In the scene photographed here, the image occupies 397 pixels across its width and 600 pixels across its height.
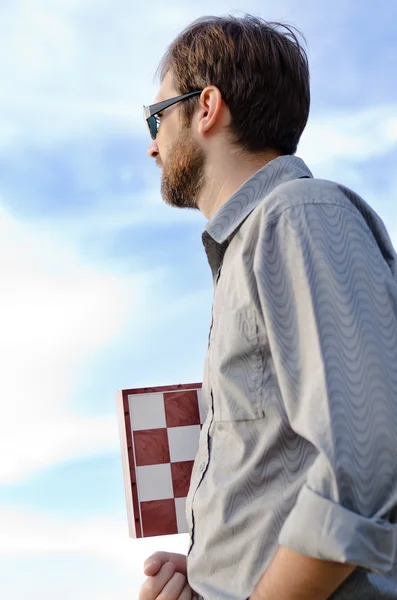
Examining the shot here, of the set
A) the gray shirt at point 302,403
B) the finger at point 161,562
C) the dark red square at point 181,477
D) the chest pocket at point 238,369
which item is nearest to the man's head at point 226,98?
the gray shirt at point 302,403

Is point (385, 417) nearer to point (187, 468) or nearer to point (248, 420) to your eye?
point (248, 420)

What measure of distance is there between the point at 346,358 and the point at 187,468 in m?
1.07

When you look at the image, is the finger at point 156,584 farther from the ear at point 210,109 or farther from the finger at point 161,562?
the ear at point 210,109

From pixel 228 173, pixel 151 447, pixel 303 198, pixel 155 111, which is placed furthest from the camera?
pixel 151 447

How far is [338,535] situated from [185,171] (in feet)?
3.41

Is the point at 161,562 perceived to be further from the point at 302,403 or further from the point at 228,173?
the point at 228,173

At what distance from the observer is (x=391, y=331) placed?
1.10 m

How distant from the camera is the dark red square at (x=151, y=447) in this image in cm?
196

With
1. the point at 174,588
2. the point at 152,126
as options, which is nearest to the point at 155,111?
the point at 152,126

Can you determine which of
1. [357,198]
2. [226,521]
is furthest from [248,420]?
[357,198]

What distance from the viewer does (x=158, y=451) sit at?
6.48 ft

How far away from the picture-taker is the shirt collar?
56.6 inches

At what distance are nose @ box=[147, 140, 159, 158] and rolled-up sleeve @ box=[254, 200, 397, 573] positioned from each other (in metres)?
0.81

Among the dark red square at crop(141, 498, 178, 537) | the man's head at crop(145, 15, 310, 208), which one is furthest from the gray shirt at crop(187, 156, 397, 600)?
the dark red square at crop(141, 498, 178, 537)
